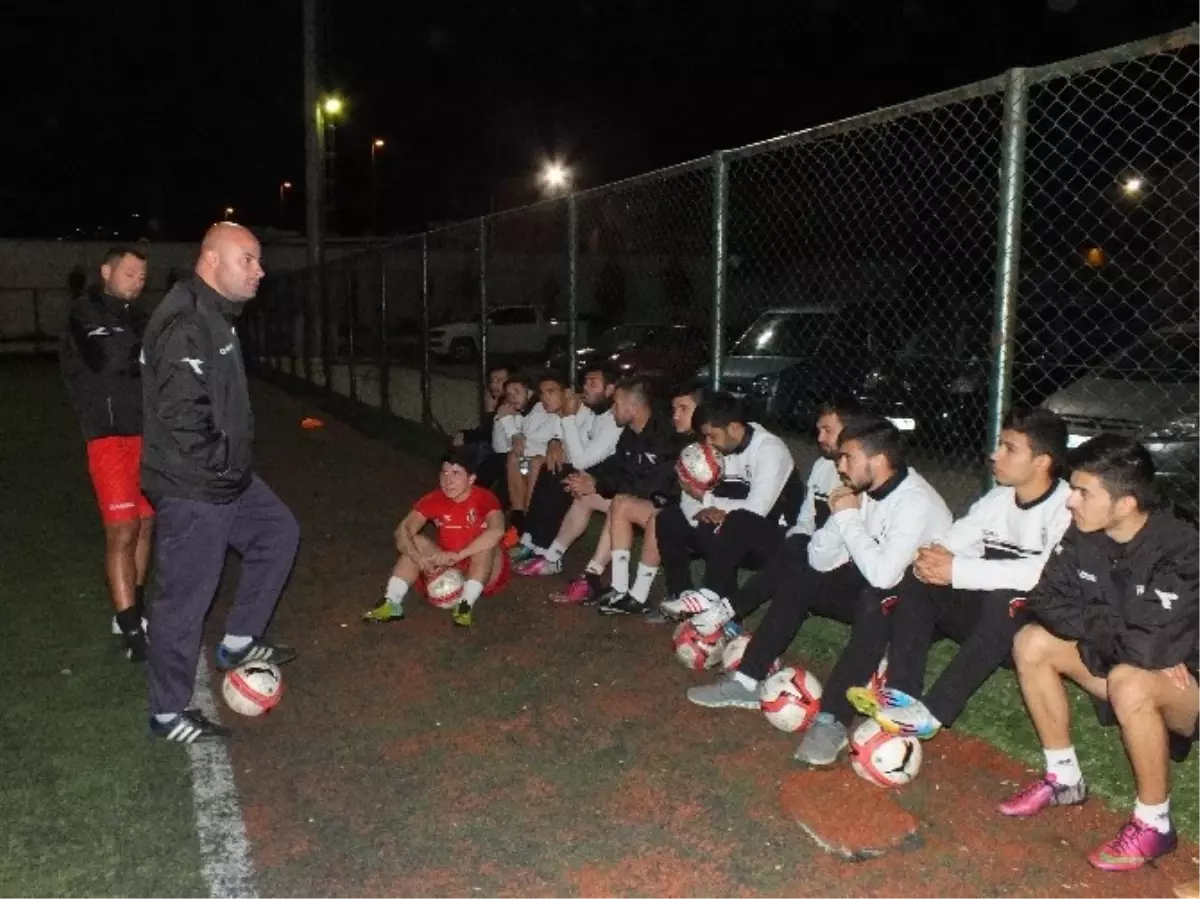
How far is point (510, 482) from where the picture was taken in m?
8.34

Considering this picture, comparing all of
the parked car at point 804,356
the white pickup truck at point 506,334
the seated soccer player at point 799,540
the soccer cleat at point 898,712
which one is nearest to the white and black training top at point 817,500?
the seated soccer player at point 799,540

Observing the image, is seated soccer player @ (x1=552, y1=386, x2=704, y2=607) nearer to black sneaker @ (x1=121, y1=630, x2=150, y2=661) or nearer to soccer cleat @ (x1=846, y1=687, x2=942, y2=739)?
soccer cleat @ (x1=846, y1=687, x2=942, y2=739)

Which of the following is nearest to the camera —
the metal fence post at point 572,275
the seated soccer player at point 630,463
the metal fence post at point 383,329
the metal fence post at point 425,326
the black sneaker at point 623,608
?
the black sneaker at point 623,608

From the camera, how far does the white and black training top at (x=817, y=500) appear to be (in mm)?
5590

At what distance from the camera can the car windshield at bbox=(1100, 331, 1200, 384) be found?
7.45m

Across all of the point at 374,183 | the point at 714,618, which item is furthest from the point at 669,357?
the point at 374,183

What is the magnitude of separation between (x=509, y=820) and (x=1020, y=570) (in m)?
2.09

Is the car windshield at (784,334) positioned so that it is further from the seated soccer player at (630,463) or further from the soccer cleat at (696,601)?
the soccer cleat at (696,601)

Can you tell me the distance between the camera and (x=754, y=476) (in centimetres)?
606

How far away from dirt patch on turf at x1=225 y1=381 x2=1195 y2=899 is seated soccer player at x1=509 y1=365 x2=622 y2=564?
1.23 meters

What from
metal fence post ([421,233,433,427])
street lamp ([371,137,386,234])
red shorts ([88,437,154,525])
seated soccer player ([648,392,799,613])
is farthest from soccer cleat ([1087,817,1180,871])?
street lamp ([371,137,386,234])

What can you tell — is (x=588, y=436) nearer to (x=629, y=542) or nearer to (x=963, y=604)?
(x=629, y=542)

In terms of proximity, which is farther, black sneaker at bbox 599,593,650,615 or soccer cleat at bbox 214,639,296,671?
black sneaker at bbox 599,593,650,615

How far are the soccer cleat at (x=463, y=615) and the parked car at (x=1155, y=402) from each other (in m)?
3.56
